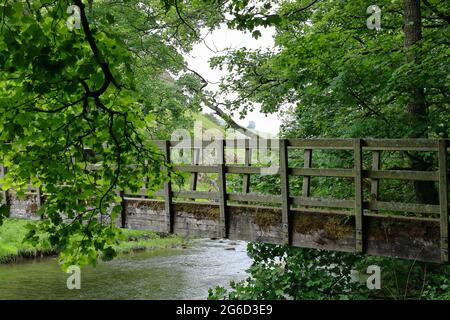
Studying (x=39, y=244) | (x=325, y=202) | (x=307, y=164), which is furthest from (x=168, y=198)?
(x=39, y=244)

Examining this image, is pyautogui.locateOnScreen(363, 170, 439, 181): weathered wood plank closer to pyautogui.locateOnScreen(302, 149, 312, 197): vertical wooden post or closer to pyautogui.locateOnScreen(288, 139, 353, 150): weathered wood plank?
pyautogui.locateOnScreen(288, 139, 353, 150): weathered wood plank

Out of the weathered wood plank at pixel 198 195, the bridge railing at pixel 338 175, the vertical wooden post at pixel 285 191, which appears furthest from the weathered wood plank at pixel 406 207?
the weathered wood plank at pixel 198 195

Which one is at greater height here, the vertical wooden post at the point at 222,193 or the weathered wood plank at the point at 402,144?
the weathered wood plank at the point at 402,144

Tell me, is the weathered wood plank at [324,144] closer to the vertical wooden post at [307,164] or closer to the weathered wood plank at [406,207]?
the vertical wooden post at [307,164]

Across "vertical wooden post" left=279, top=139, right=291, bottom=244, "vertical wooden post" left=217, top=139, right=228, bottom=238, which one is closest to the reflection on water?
"vertical wooden post" left=217, top=139, right=228, bottom=238

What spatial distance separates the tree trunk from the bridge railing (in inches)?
20.4

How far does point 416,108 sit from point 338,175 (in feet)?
6.16

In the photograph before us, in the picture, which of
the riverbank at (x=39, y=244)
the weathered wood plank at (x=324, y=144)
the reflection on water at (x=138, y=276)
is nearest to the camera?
the weathered wood plank at (x=324, y=144)

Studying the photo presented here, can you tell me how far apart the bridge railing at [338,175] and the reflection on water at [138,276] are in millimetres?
4641

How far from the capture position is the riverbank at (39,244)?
17.0 m

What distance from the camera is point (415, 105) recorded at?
7.78m

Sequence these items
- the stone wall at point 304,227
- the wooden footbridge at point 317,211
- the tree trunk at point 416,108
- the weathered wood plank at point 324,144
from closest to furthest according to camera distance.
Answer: the wooden footbridge at point 317,211 < the stone wall at point 304,227 < the weathered wood plank at point 324,144 < the tree trunk at point 416,108

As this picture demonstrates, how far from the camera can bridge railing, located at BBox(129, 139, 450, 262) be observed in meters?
6.34

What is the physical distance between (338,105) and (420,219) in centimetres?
298
